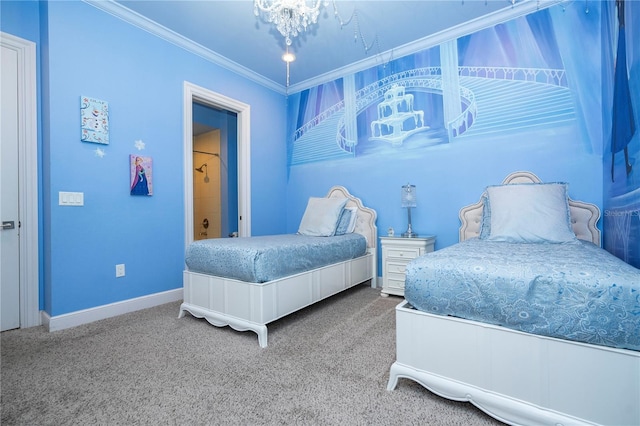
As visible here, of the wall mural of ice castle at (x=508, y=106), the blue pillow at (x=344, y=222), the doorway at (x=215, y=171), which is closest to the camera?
the wall mural of ice castle at (x=508, y=106)

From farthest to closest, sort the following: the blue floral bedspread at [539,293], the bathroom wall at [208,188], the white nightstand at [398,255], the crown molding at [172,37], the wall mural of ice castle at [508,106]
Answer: the bathroom wall at [208,188], the white nightstand at [398,255], the crown molding at [172,37], the wall mural of ice castle at [508,106], the blue floral bedspread at [539,293]

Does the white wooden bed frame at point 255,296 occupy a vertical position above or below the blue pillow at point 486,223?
below

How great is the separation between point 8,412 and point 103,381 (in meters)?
0.36

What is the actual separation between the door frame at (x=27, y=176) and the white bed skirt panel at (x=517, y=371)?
292 centimetres

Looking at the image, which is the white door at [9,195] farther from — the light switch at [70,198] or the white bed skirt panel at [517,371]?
the white bed skirt panel at [517,371]

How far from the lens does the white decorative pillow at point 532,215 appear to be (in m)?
2.11

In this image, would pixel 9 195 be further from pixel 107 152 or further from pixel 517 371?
pixel 517 371

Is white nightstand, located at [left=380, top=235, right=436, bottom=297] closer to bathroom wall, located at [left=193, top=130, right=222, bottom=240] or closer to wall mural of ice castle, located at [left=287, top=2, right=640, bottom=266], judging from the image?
wall mural of ice castle, located at [left=287, top=2, right=640, bottom=266]

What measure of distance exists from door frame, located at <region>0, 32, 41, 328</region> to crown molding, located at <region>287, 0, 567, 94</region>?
9.86 ft

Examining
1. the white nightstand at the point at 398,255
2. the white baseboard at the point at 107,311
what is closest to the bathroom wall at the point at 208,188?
the white baseboard at the point at 107,311

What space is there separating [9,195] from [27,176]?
0.63 feet

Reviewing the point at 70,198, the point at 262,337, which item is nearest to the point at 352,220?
the point at 262,337

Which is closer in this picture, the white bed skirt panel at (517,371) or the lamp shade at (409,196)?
the white bed skirt panel at (517,371)

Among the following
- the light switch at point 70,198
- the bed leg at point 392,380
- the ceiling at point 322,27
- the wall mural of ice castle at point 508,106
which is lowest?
the bed leg at point 392,380
